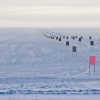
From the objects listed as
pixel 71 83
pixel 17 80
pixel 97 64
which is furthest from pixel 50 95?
pixel 97 64

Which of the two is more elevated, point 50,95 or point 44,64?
point 44,64

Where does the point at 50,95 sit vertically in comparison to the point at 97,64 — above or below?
below

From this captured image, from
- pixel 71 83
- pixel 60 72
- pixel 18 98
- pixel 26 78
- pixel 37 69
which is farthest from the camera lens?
pixel 37 69

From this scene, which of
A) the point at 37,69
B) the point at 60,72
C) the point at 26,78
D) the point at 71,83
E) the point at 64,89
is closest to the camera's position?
the point at 64,89

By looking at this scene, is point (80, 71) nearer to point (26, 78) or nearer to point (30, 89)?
point (26, 78)

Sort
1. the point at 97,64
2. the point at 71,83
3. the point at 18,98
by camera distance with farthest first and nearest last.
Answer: the point at 97,64
the point at 71,83
the point at 18,98

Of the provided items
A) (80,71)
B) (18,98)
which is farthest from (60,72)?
(18,98)

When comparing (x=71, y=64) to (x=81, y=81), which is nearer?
(x=81, y=81)

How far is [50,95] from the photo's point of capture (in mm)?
10734

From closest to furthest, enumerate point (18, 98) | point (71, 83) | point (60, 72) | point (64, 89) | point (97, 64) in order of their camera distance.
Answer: point (18, 98) < point (64, 89) < point (71, 83) < point (60, 72) < point (97, 64)

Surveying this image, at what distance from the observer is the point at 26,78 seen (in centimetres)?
1420

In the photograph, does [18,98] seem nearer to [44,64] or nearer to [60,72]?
[60,72]

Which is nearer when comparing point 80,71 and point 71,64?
point 80,71

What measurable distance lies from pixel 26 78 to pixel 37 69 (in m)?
2.93
